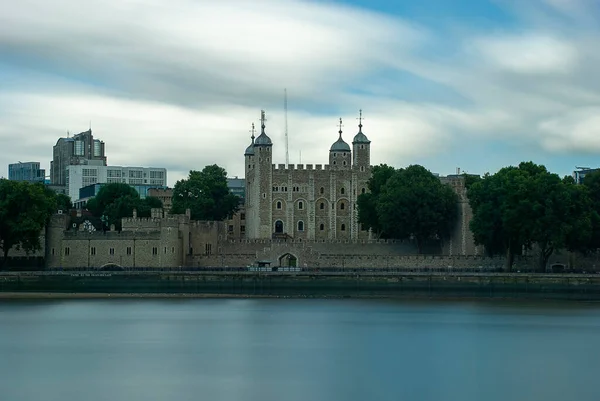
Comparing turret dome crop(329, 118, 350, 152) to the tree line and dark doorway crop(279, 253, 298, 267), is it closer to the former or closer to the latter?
the tree line

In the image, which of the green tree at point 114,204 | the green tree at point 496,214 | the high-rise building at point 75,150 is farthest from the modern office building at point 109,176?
the green tree at point 496,214

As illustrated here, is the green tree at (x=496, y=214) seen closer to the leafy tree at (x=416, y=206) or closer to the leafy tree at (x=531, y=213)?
the leafy tree at (x=531, y=213)

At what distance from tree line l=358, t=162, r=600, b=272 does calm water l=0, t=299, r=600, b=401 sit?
29.2 feet

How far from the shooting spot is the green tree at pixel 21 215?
3068 inches

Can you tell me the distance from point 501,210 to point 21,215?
2946 cm

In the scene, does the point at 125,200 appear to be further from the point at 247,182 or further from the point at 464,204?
the point at 464,204

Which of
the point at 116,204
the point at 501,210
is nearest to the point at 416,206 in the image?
the point at 501,210

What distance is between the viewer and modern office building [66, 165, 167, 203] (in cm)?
16962

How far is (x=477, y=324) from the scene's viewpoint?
57625mm

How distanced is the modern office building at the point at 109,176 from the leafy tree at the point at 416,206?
7528cm

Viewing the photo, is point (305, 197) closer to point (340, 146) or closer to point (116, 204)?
point (340, 146)

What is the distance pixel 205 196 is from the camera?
102 meters

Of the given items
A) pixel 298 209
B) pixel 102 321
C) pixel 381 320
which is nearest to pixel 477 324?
pixel 381 320

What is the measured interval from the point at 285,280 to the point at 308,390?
36098 mm
